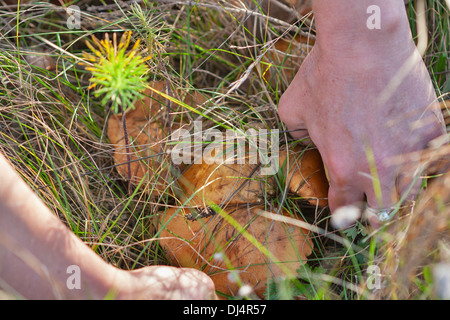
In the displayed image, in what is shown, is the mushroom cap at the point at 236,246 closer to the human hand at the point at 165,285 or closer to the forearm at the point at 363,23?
the human hand at the point at 165,285

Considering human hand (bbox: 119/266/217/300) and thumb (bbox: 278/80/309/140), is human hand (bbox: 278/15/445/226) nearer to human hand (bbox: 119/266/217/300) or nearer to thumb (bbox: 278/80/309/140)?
thumb (bbox: 278/80/309/140)

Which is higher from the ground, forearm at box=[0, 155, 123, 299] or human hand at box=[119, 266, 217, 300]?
forearm at box=[0, 155, 123, 299]

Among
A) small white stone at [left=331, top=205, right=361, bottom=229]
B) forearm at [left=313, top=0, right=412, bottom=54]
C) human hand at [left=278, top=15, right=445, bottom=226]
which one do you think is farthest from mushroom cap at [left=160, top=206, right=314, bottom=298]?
forearm at [left=313, top=0, right=412, bottom=54]

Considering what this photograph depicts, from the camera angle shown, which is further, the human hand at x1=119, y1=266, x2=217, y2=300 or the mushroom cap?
the mushroom cap

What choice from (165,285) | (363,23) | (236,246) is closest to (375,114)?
(363,23)

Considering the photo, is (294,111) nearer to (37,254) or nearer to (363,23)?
(363,23)

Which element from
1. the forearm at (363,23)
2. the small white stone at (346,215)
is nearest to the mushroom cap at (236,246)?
the small white stone at (346,215)

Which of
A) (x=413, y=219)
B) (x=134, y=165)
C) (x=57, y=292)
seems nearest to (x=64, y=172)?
(x=134, y=165)

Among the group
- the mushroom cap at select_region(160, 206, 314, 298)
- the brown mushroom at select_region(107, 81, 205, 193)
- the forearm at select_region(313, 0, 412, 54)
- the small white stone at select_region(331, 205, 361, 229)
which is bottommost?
the mushroom cap at select_region(160, 206, 314, 298)
